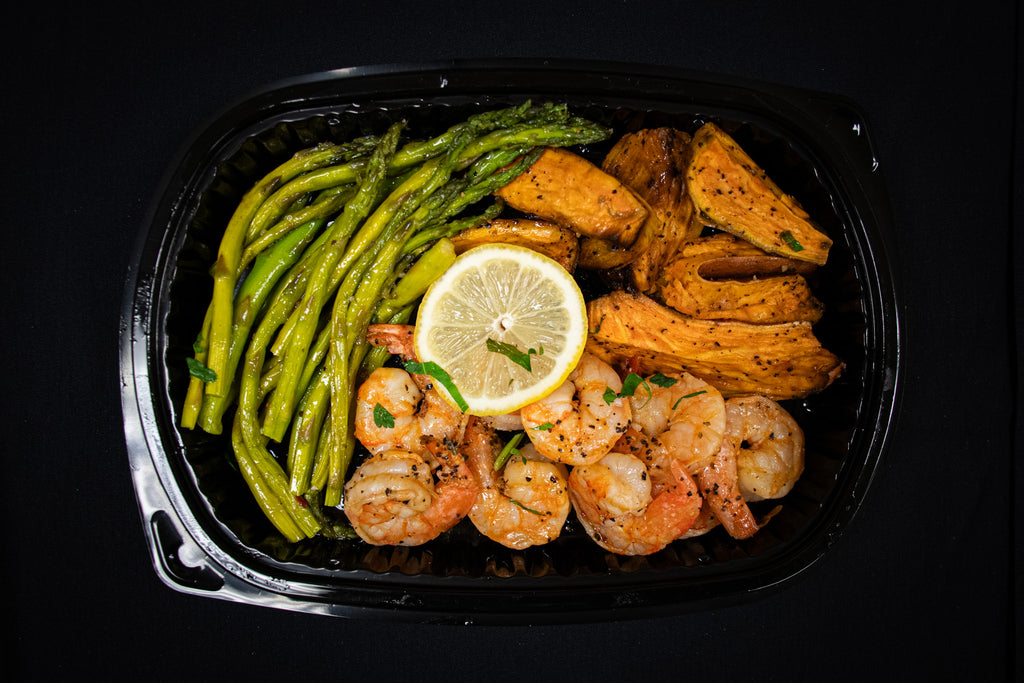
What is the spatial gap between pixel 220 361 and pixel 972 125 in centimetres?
369

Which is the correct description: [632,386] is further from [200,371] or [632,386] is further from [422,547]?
[200,371]

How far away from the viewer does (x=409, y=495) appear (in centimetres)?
225

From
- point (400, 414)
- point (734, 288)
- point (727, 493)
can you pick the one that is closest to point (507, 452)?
point (400, 414)

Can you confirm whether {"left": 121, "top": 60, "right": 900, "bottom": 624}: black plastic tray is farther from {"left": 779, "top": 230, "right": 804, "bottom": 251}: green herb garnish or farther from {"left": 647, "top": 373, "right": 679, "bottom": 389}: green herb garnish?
{"left": 647, "top": 373, "right": 679, "bottom": 389}: green herb garnish

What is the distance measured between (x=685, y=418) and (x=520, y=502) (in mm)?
770

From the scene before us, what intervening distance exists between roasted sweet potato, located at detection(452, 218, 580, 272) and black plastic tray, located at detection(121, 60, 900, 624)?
18.1 inches

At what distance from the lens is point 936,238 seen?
2.87 m

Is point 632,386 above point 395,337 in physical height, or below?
below

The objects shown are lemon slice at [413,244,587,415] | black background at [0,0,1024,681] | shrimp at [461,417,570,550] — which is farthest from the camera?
black background at [0,0,1024,681]

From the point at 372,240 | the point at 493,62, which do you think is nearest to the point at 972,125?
the point at 493,62

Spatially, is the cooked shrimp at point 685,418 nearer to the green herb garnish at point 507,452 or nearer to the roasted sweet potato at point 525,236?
the green herb garnish at point 507,452

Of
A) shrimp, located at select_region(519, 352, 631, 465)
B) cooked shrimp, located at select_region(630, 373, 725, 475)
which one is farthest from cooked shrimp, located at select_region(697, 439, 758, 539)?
shrimp, located at select_region(519, 352, 631, 465)

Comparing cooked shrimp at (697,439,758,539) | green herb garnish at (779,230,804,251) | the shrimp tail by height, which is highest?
green herb garnish at (779,230,804,251)

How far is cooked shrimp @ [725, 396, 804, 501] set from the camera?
2438 mm
